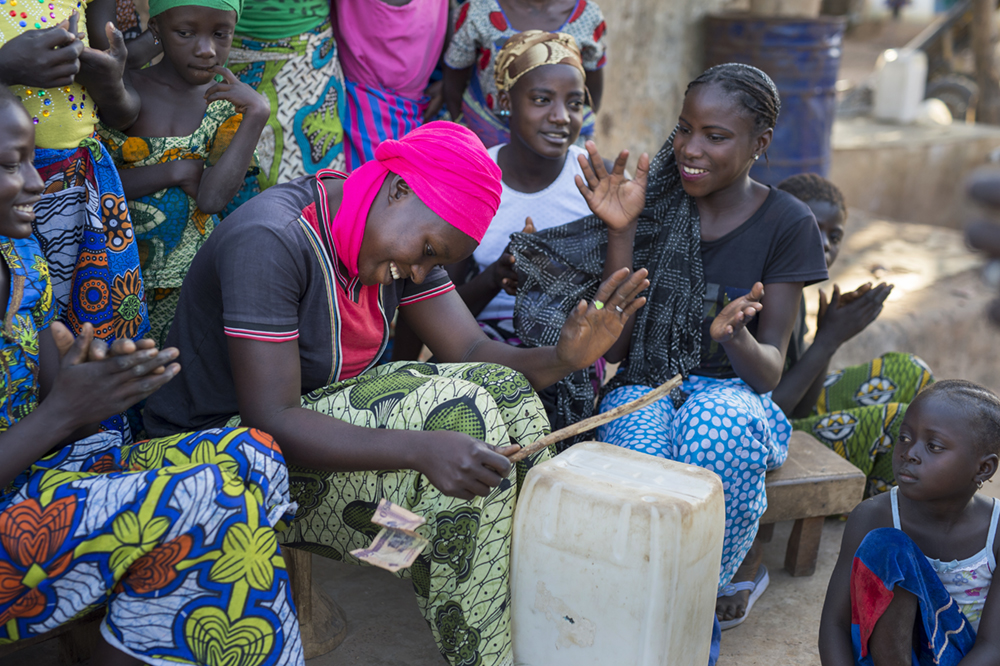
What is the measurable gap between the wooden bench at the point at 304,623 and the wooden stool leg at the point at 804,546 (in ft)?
4.40

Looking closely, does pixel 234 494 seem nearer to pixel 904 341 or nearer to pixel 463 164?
pixel 463 164

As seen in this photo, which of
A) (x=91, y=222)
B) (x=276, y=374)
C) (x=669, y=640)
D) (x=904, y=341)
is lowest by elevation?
(x=904, y=341)

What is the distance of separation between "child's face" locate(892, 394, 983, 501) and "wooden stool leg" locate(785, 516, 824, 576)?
769 millimetres

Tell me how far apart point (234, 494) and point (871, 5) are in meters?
19.2

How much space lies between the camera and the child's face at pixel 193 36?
94.9 inches

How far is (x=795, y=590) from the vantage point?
2.63 meters

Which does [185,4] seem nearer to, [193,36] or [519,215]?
[193,36]

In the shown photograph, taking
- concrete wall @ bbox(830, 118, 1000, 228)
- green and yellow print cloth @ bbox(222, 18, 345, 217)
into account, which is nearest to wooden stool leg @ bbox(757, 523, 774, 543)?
green and yellow print cloth @ bbox(222, 18, 345, 217)

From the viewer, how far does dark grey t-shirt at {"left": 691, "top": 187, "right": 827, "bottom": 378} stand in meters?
2.52

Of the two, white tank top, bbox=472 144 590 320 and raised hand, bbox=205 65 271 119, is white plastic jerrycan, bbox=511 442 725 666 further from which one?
raised hand, bbox=205 65 271 119

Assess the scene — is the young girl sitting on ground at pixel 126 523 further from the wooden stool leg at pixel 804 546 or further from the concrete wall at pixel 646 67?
the concrete wall at pixel 646 67

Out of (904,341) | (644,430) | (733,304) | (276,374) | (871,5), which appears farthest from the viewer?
(871,5)

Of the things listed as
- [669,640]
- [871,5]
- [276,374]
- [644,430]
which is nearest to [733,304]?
[644,430]

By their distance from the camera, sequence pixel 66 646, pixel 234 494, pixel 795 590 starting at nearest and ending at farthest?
pixel 234 494 → pixel 66 646 → pixel 795 590
